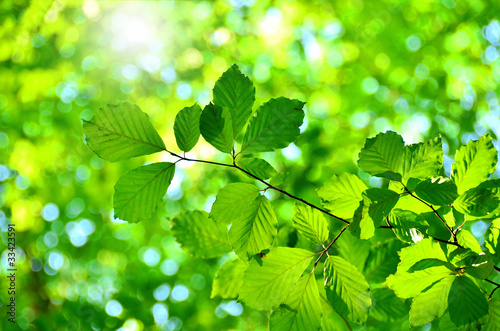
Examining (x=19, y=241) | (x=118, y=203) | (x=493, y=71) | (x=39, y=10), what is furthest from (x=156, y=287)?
(x=493, y=71)

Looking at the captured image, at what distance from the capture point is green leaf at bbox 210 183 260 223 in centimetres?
44

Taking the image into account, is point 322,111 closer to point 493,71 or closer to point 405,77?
point 405,77

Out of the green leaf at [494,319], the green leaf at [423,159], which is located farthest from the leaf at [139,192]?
the green leaf at [494,319]

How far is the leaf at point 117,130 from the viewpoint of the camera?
41 cm

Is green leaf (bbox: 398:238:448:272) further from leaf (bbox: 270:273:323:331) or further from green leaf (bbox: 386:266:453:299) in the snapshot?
leaf (bbox: 270:273:323:331)

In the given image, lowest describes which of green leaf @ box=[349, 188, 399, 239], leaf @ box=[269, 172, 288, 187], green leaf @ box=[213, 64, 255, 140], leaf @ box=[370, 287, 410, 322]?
leaf @ box=[370, 287, 410, 322]

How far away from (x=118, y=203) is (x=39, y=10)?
317cm

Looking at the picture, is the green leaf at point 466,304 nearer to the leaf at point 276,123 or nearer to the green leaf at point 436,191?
the green leaf at point 436,191

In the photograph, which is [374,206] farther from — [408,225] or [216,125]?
[216,125]

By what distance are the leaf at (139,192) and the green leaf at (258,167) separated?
0.36 ft

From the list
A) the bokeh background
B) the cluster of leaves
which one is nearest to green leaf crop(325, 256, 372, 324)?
the cluster of leaves

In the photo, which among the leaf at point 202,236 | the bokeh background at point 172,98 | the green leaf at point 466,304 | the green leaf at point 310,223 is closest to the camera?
the green leaf at point 466,304

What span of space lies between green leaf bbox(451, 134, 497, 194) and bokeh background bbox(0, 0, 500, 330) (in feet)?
7.95

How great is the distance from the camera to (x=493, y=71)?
3250mm
